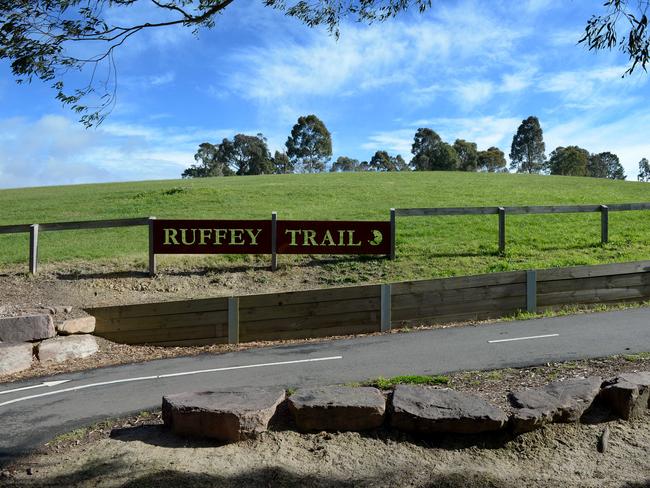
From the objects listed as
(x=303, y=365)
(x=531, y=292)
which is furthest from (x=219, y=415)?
(x=531, y=292)

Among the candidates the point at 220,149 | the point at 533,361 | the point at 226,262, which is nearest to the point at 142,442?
the point at 533,361

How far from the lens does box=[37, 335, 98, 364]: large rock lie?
8695 millimetres

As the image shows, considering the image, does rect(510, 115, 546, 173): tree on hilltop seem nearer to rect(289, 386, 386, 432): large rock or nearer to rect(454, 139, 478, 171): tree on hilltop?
rect(454, 139, 478, 171): tree on hilltop

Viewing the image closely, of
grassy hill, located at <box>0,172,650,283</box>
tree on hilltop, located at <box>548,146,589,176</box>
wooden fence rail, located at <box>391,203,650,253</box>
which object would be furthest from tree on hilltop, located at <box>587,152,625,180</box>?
wooden fence rail, located at <box>391,203,650,253</box>

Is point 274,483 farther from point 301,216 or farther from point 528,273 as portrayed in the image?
point 301,216

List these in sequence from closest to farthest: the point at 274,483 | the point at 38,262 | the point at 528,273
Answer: the point at 274,483, the point at 528,273, the point at 38,262

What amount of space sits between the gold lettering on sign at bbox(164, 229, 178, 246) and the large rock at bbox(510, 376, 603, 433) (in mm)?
9809

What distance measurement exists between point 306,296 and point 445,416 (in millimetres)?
5493

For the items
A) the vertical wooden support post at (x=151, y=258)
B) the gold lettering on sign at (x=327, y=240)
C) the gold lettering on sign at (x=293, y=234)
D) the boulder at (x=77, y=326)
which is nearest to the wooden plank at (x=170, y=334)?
the boulder at (x=77, y=326)

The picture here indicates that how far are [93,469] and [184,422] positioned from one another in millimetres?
762

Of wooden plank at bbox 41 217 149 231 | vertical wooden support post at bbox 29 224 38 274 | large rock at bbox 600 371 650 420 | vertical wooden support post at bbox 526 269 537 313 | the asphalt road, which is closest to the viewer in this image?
large rock at bbox 600 371 650 420

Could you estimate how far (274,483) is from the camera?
3.87 metres

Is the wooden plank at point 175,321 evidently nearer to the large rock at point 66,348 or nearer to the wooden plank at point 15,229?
the large rock at point 66,348

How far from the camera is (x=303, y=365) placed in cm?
740
